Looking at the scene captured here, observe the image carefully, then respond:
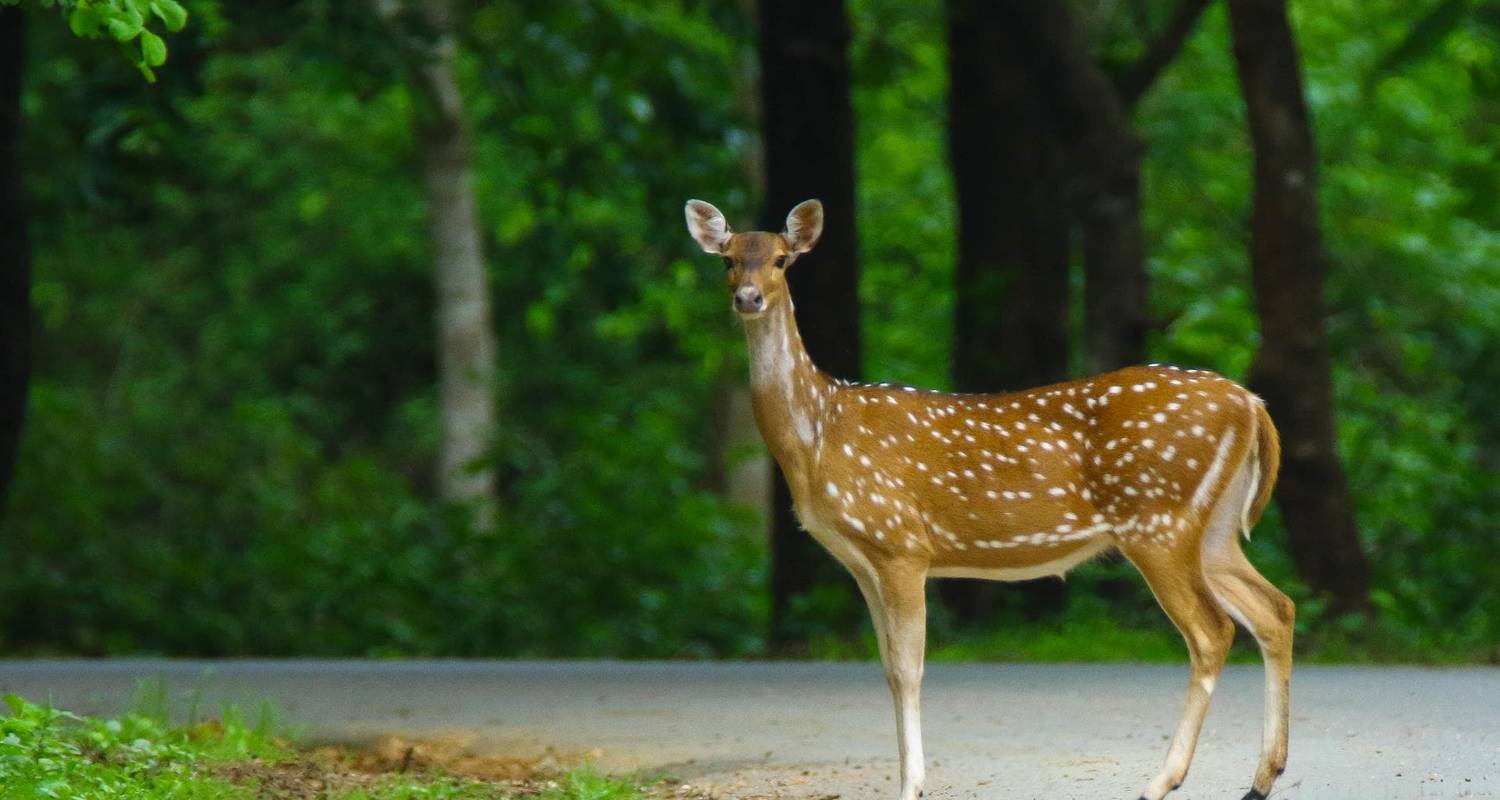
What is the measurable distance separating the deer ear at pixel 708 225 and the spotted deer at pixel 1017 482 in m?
0.01

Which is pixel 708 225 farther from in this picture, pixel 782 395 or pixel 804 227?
pixel 782 395

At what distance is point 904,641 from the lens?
7.73 meters

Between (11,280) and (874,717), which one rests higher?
(11,280)

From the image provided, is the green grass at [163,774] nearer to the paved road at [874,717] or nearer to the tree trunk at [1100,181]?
the paved road at [874,717]

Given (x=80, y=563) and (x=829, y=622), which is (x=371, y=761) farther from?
(x=80, y=563)

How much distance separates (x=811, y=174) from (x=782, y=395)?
710cm

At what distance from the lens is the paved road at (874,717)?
322 inches

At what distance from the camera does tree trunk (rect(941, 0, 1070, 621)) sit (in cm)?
1565

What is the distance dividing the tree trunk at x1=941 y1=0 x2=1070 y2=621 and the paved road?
3.61 meters

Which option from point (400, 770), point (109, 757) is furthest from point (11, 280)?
point (109, 757)

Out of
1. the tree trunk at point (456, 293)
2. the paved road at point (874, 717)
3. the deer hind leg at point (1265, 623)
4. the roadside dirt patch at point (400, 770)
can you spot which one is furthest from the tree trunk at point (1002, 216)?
the deer hind leg at point (1265, 623)

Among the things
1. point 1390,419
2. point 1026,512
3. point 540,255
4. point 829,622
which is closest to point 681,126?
point 540,255

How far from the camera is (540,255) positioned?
19.9 metres

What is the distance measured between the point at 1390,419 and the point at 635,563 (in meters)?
6.04
